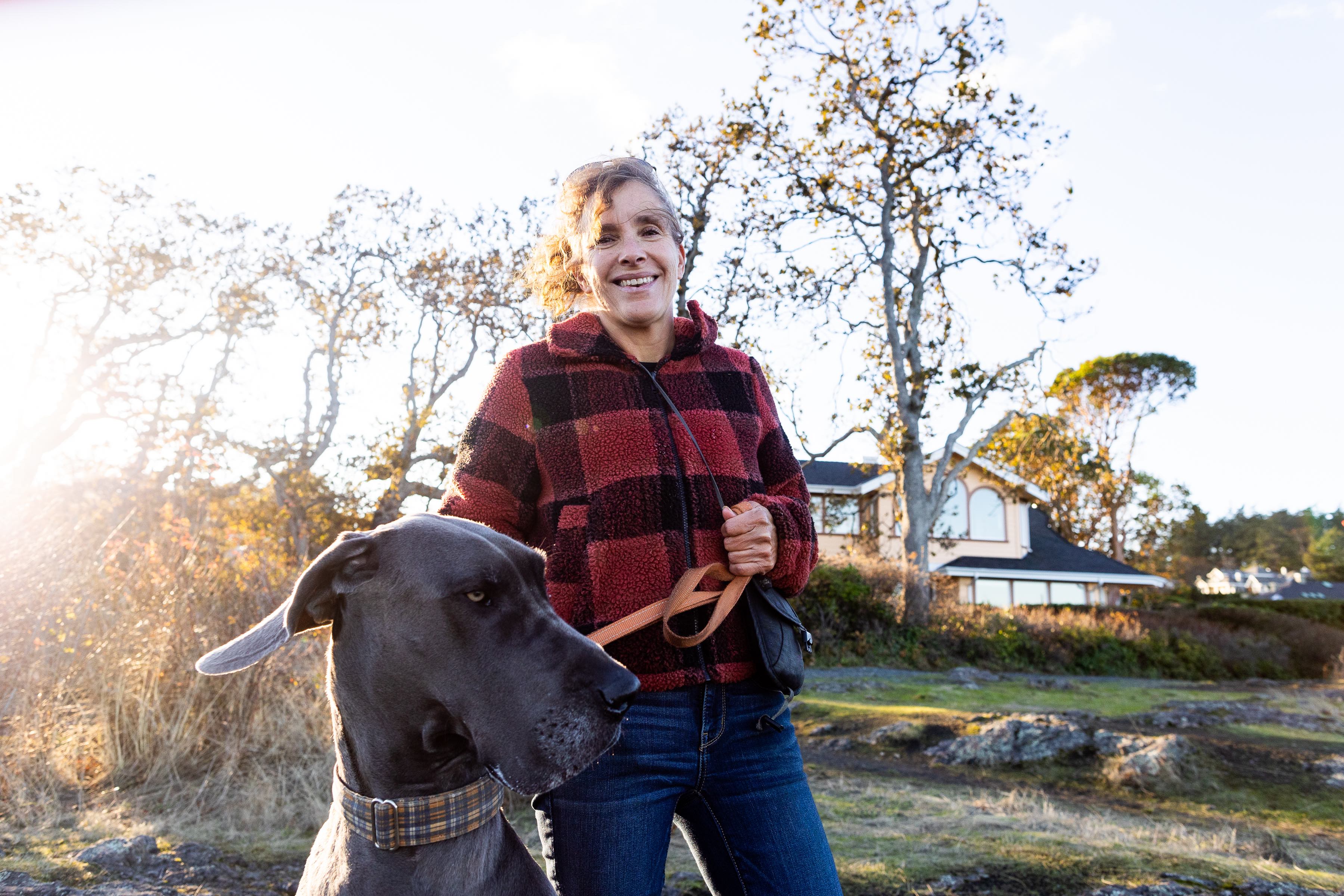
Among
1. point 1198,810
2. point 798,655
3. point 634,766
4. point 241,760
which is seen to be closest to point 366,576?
point 634,766

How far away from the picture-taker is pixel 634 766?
1.76m

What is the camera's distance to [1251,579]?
5256cm

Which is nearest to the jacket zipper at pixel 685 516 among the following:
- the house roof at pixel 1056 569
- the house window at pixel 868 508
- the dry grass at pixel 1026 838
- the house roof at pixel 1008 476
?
the dry grass at pixel 1026 838

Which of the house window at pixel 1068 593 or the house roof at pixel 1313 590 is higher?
the house window at pixel 1068 593

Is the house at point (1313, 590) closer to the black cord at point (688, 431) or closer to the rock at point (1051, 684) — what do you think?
the rock at point (1051, 684)

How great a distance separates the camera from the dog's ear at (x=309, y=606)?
5.22ft

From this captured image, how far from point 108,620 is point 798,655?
5169mm

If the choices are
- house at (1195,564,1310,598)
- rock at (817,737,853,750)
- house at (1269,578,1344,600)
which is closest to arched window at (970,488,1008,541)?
rock at (817,737,853,750)

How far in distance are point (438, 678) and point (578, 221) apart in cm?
121

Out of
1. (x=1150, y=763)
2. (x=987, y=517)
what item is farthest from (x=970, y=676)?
(x=987, y=517)

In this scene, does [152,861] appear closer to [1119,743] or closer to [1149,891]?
[1149,891]

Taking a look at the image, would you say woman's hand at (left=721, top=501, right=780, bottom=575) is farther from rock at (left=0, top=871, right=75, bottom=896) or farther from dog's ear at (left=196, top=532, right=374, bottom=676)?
rock at (left=0, top=871, right=75, bottom=896)

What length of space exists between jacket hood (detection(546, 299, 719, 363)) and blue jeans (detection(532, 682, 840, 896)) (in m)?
0.77

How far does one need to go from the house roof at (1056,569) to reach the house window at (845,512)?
2688 mm
